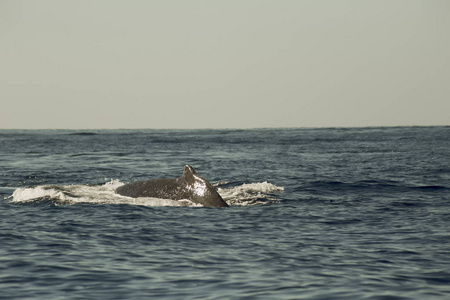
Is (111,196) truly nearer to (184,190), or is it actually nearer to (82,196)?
(82,196)

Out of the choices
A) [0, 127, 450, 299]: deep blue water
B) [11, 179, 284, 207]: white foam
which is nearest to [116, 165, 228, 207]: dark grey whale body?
[11, 179, 284, 207]: white foam

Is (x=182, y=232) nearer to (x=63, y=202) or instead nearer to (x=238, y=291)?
(x=238, y=291)

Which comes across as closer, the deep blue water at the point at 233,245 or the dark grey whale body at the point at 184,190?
the deep blue water at the point at 233,245

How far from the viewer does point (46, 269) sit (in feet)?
35.5

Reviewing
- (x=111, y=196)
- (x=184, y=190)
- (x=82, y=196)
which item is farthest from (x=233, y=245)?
(x=82, y=196)

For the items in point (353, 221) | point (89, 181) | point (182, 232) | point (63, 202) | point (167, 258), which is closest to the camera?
point (167, 258)

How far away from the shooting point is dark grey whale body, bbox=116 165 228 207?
18.5 m

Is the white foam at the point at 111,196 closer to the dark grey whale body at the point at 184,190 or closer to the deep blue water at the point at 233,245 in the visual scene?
the deep blue water at the point at 233,245

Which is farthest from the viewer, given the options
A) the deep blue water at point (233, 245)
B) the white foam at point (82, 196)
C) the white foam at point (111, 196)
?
the white foam at point (111, 196)

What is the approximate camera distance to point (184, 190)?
19109mm

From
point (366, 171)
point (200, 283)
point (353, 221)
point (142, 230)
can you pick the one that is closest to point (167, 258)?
point (200, 283)

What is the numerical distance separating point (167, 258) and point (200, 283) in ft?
6.41

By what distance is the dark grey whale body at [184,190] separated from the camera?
18.5 m

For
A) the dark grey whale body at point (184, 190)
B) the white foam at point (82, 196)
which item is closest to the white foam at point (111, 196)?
the white foam at point (82, 196)
